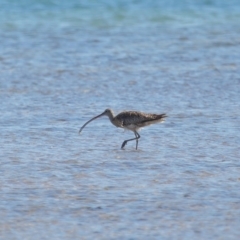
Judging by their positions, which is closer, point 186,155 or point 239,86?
point 186,155

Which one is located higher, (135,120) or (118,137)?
(135,120)

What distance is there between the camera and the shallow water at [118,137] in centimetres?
772

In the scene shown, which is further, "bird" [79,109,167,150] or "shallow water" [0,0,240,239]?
"bird" [79,109,167,150]

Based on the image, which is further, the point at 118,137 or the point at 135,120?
the point at 118,137

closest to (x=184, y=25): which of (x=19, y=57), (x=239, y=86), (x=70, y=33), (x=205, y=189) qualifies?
(x=70, y=33)

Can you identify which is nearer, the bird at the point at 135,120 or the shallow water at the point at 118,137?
the shallow water at the point at 118,137

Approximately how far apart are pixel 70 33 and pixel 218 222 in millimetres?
14948

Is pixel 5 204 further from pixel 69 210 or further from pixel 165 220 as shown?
pixel 165 220

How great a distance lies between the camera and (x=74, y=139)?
35.7 ft

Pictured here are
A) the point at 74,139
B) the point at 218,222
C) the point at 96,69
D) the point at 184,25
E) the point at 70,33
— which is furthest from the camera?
the point at 184,25

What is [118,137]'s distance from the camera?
1121cm

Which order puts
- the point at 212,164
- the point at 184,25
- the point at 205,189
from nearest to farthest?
the point at 205,189, the point at 212,164, the point at 184,25

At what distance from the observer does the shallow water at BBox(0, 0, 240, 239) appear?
7.72 m

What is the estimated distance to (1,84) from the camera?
14820mm
